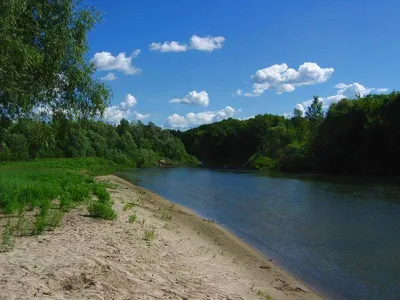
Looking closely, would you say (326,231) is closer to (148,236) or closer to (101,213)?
(148,236)

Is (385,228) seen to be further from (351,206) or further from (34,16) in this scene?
(34,16)

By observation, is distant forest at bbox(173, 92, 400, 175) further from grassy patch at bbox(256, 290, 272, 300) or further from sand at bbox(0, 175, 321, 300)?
grassy patch at bbox(256, 290, 272, 300)

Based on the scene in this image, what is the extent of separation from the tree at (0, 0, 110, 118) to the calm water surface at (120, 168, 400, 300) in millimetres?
9193

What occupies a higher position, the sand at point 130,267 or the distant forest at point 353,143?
the distant forest at point 353,143

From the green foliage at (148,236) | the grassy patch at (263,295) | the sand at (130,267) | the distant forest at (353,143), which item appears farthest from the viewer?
the distant forest at (353,143)

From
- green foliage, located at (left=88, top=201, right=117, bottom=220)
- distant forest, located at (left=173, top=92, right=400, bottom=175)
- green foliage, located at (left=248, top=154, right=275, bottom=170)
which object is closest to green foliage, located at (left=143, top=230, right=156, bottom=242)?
green foliage, located at (left=88, top=201, right=117, bottom=220)

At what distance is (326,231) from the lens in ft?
63.8

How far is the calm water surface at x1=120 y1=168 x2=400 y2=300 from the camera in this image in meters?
12.4

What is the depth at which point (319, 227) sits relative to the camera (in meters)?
20.5

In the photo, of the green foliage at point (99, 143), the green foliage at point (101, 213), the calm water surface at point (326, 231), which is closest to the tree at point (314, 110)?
the green foliage at point (99, 143)

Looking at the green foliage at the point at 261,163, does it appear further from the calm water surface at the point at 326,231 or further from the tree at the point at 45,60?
the tree at the point at 45,60

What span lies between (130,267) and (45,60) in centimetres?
693

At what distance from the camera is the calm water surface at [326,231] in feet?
40.7

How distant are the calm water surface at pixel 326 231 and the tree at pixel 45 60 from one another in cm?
919
